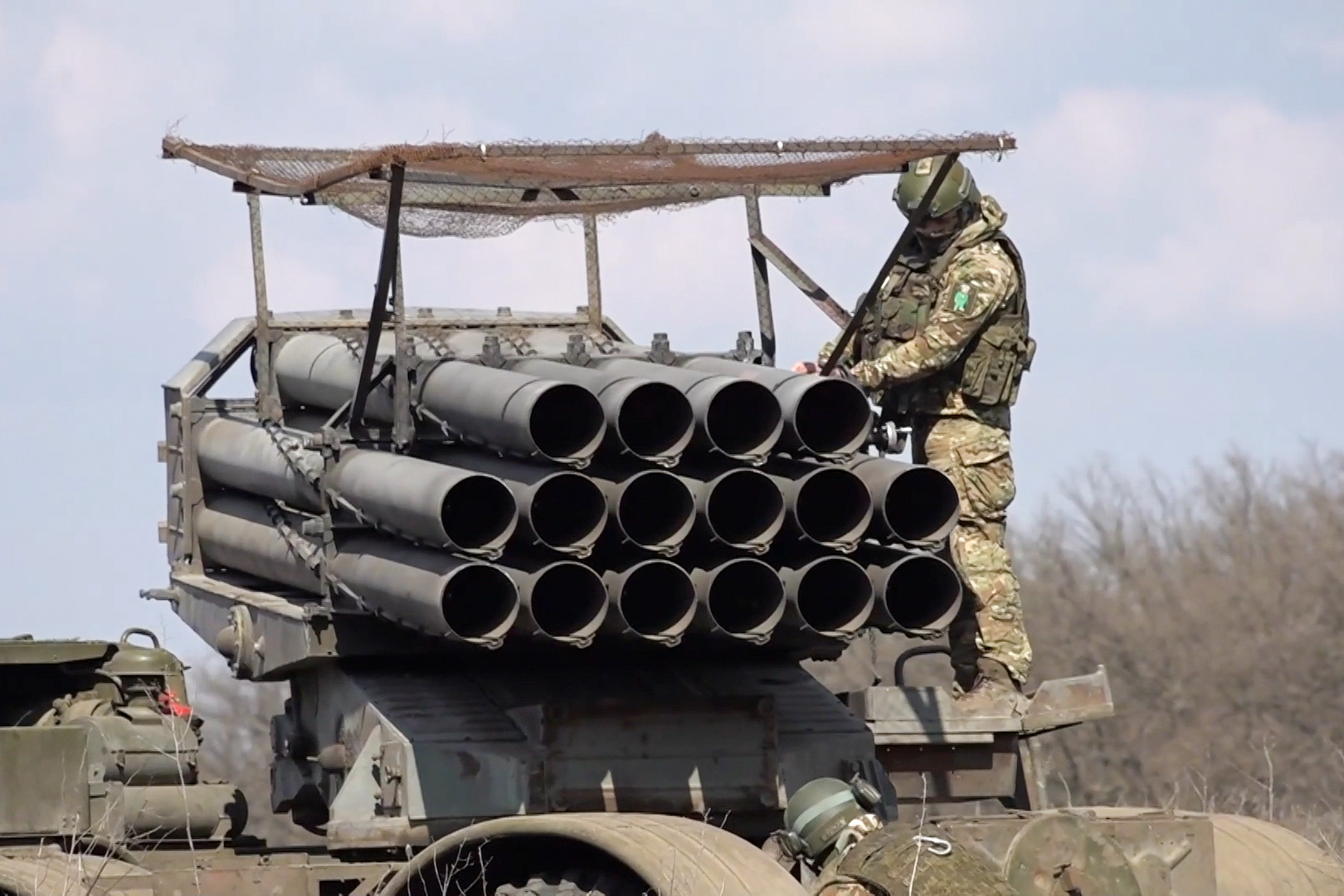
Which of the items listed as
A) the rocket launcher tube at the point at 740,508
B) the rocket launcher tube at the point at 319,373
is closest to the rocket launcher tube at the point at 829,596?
the rocket launcher tube at the point at 740,508

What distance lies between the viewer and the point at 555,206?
12383 millimetres

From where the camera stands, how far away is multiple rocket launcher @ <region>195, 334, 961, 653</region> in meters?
9.41

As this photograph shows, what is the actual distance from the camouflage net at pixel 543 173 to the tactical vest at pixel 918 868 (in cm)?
277

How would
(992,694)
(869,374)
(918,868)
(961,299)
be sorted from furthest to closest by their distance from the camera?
(992,694)
(961,299)
(869,374)
(918,868)

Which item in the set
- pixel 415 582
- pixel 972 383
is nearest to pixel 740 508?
pixel 415 582

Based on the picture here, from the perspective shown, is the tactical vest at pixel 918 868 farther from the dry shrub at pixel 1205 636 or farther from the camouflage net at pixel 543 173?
the dry shrub at pixel 1205 636

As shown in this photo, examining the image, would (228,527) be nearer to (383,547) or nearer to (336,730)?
(336,730)

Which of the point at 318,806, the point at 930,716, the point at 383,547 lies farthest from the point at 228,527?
the point at 930,716

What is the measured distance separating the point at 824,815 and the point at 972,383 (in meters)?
2.63

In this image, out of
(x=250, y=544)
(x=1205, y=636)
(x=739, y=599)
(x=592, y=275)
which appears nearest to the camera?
(x=739, y=599)

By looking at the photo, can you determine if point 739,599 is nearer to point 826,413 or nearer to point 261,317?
point 826,413

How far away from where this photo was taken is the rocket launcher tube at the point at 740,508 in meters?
9.48

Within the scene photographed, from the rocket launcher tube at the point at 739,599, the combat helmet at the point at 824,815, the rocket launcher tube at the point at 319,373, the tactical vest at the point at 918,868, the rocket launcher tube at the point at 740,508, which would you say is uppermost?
the rocket launcher tube at the point at 319,373

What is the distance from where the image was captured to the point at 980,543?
11594 millimetres
